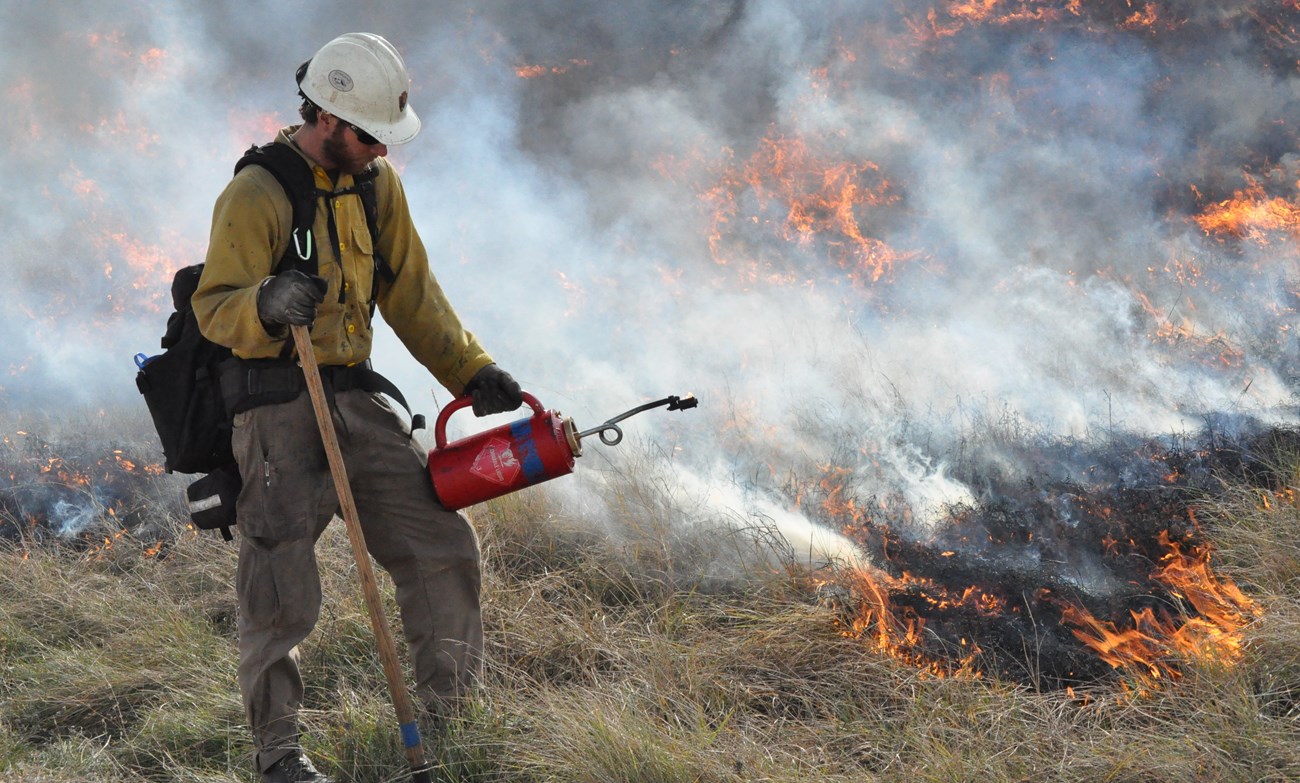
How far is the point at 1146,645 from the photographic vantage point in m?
3.61

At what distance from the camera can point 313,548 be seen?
3166mm

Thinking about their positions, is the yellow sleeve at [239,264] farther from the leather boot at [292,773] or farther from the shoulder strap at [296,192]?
the leather boot at [292,773]

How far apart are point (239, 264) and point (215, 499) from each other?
2.25 feet

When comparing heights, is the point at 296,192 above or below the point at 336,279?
above

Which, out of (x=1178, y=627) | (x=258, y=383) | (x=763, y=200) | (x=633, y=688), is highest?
(x=763, y=200)

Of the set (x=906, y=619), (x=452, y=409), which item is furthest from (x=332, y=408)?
(x=906, y=619)

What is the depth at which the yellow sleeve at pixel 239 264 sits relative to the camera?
2830 mm

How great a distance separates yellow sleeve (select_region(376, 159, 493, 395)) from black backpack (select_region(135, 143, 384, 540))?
0.21m

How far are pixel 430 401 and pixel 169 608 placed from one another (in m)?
3.36

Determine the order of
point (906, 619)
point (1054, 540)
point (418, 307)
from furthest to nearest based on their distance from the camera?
1. point (1054, 540)
2. point (906, 619)
3. point (418, 307)

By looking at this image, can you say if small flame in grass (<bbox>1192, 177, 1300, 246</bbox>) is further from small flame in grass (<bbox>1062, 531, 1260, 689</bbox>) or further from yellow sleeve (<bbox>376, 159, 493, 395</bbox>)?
yellow sleeve (<bbox>376, 159, 493, 395</bbox>)

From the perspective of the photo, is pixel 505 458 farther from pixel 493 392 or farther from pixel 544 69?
pixel 544 69

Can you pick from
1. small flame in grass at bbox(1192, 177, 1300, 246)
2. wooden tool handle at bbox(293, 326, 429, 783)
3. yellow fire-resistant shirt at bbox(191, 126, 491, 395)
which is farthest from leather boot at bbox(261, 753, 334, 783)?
small flame in grass at bbox(1192, 177, 1300, 246)

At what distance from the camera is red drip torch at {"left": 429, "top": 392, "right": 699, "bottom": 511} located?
3.19m
